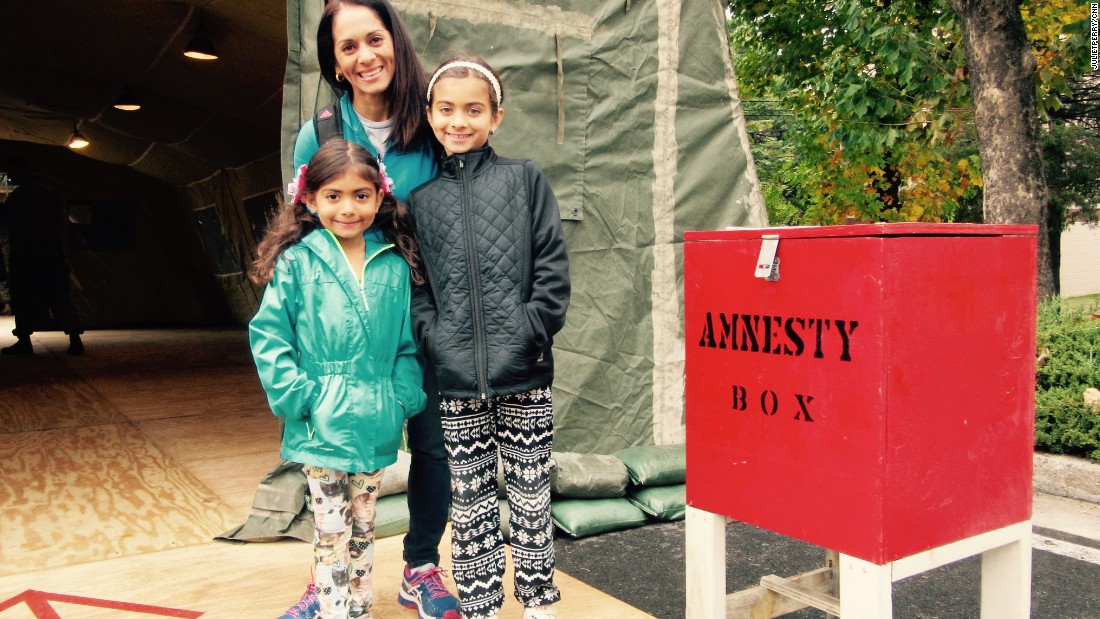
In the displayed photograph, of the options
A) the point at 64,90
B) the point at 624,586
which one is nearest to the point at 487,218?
the point at 624,586

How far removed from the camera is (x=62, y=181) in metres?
11.6

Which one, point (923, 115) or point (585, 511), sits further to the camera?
point (923, 115)

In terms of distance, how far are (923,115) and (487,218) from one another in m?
9.47

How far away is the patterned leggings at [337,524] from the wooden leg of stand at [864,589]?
1163 mm

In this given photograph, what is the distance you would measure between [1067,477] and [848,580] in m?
2.78

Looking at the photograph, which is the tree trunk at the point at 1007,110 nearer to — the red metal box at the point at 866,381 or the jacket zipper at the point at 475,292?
the red metal box at the point at 866,381

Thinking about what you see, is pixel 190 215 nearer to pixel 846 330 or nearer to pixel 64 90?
pixel 64 90

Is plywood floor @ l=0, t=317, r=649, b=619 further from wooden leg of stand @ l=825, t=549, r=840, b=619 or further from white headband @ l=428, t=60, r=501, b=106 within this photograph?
white headband @ l=428, t=60, r=501, b=106

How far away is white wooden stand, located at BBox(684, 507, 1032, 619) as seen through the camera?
5.90ft

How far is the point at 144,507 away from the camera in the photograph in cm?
360

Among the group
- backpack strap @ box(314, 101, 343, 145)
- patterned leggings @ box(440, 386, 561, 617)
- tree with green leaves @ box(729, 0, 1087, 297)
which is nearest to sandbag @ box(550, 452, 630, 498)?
patterned leggings @ box(440, 386, 561, 617)

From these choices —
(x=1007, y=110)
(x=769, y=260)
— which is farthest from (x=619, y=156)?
(x=1007, y=110)

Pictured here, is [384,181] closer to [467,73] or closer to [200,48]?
[467,73]

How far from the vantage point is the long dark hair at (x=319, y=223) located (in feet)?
7.17
